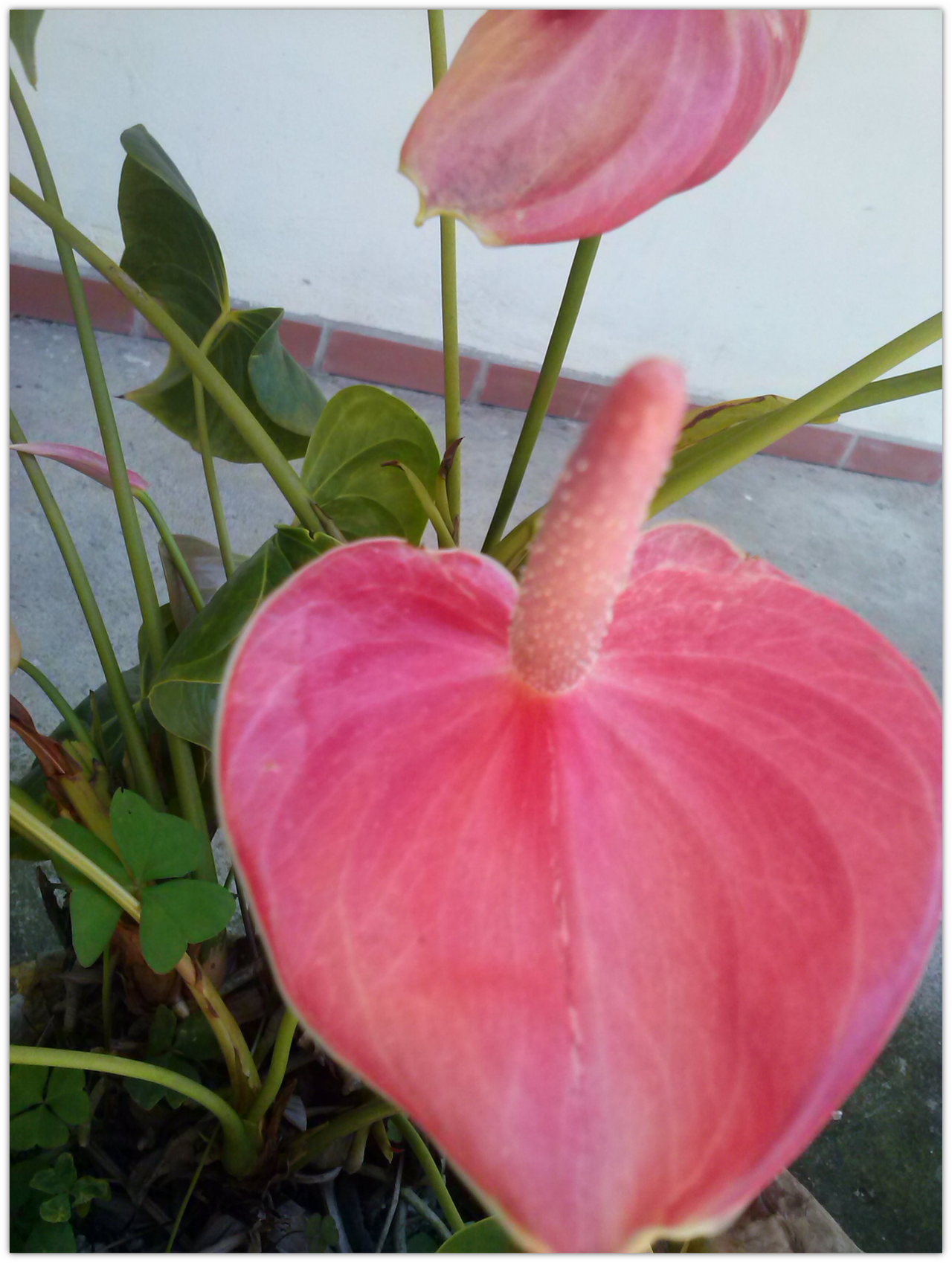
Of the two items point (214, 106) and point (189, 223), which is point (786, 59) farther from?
point (214, 106)

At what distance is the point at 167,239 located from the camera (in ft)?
1.17

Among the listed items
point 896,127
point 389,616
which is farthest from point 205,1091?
point 896,127

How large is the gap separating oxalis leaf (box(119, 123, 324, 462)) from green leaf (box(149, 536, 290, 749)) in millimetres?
104

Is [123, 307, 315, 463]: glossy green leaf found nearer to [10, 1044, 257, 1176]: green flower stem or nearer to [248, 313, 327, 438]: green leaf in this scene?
[248, 313, 327, 438]: green leaf

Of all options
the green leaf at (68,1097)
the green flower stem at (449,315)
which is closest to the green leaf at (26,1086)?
the green leaf at (68,1097)

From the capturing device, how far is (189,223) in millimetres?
346

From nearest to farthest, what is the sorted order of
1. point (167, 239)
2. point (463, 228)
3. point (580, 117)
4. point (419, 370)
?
point (580, 117) → point (167, 239) → point (463, 228) → point (419, 370)

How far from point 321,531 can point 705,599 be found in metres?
0.12

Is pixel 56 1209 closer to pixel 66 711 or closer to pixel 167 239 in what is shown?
pixel 66 711

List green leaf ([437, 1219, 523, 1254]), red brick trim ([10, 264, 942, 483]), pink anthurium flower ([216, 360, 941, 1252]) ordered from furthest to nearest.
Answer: red brick trim ([10, 264, 942, 483]) < green leaf ([437, 1219, 523, 1254]) < pink anthurium flower ([216, 360, 941, 1252])

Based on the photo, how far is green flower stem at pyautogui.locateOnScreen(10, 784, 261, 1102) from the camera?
232mm

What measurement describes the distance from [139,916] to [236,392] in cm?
22

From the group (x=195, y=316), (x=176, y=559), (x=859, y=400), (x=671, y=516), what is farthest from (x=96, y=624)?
(x=671, y=516)

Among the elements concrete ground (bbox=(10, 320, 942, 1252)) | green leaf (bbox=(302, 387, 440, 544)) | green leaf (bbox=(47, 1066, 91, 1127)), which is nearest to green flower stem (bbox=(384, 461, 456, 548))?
green leaf (bbox=(302, 387, 440, 544))
